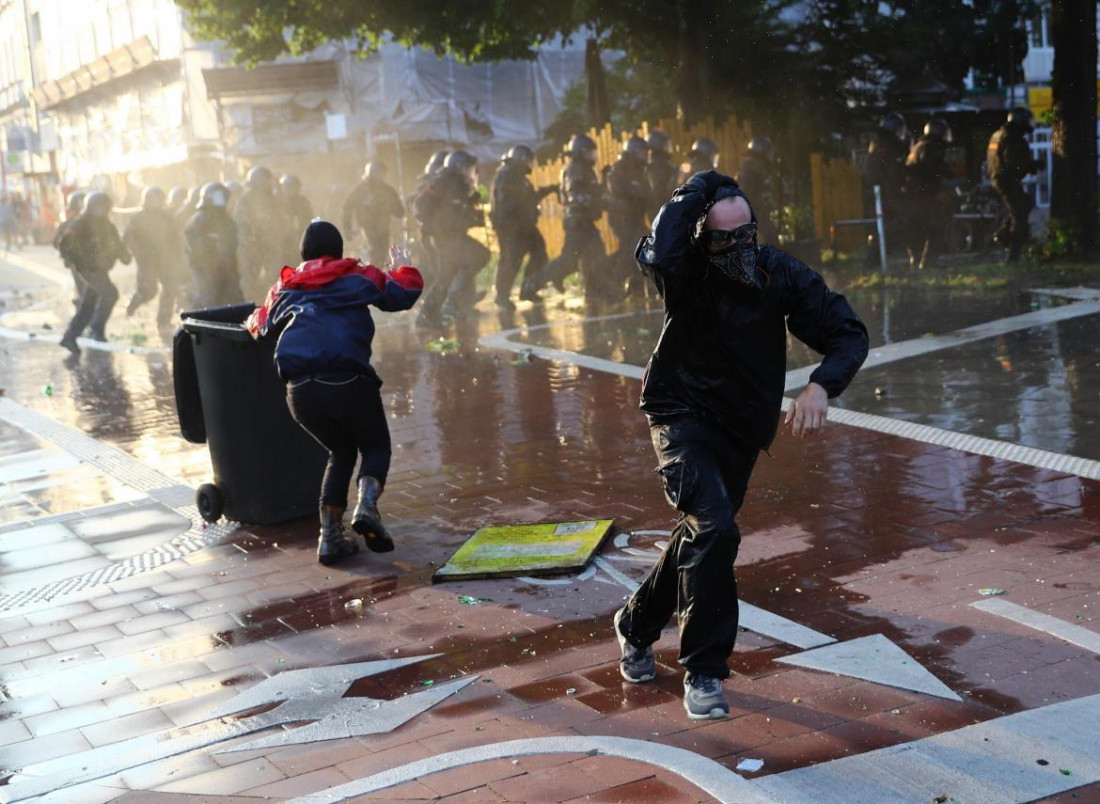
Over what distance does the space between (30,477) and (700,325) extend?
21.4ft

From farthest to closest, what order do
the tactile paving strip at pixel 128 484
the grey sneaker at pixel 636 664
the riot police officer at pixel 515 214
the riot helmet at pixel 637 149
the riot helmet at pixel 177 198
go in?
the riot helmet at pixel 177 198, the riot police officer at pixel 515 214, the riot helmet at pixel 637 149, the tactile paving strip at pixel 128 484, the grey sneaker at pixel 636 664

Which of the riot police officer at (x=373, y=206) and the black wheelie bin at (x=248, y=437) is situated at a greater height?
the riot police officer at (x=373, y=206)

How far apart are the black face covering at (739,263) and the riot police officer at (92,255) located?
14.1 meters

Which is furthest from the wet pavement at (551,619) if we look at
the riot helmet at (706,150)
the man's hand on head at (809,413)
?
the riot helmet at (706,150)

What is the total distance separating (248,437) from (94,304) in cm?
1095

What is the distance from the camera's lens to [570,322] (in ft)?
53.7

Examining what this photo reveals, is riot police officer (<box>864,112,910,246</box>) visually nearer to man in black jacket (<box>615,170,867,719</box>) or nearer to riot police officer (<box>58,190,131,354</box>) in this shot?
riot police officer (<box>58,190,131,354</box>)

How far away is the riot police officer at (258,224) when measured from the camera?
68.0 ft

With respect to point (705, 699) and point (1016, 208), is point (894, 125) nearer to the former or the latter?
point (1016, 208)

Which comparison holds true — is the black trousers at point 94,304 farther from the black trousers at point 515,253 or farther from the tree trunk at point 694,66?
the tree trunk at point 694,66

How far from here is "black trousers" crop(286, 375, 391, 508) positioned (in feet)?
21.7

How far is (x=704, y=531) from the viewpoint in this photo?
4.42 m

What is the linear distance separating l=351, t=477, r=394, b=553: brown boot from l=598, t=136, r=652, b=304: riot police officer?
12120mm

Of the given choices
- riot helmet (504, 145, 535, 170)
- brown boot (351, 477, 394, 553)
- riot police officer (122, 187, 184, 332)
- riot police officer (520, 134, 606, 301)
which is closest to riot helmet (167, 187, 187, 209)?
riot police officer (122, 187, 184, 332)
